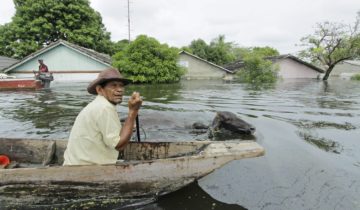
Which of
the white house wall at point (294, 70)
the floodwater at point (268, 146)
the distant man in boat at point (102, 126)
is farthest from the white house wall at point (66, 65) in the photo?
the distant man in boat at point (102, 126)

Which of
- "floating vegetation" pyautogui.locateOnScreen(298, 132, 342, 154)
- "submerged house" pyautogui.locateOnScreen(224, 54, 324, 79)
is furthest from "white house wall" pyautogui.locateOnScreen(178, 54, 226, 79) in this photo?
"floating vegetation" pyautogui.locateOnScreen(298, 132, 342, 154)

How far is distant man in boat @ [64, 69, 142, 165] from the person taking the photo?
3.40m

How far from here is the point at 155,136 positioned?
8039 millimetres

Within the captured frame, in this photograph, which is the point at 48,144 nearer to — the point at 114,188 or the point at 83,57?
the point at 114,188

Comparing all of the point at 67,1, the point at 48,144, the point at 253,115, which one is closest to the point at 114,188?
the point at 48,144

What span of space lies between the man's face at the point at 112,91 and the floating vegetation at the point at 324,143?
528 cm

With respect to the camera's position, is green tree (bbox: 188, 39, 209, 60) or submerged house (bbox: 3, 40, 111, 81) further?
green tree (bbox: 188, 39, 209, 60)

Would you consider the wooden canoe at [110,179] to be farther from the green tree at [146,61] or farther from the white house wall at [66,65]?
the white house wall at [66,65]

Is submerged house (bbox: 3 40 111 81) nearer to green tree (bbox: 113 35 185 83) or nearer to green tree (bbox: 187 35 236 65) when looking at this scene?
green tree (bbox: 113 35 185 83)

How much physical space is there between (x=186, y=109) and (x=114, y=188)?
321 inches

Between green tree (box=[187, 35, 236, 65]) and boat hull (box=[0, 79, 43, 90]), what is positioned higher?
green tree (box=[187, 35, 236, 65])

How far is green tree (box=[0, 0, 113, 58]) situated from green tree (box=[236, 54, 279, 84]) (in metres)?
16.6

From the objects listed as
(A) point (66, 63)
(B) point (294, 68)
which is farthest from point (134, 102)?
(B) point (294, 68)

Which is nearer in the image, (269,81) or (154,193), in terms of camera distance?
(154,193)
